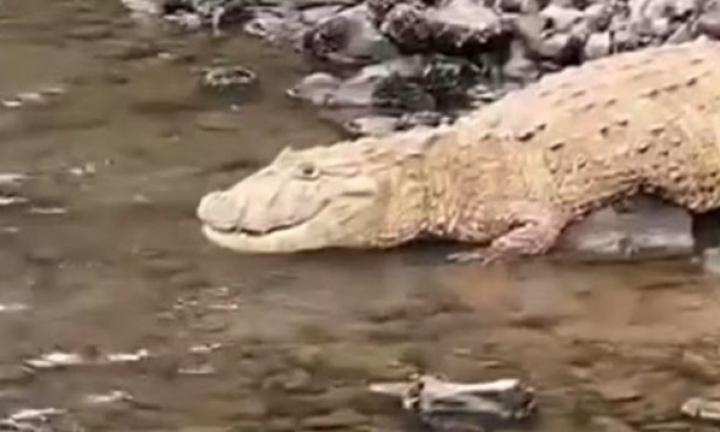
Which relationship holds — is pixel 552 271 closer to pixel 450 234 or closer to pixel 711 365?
pixel 450 234

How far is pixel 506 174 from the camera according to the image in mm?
7145

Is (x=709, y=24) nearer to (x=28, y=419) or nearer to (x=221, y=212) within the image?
(x=221, y=212)

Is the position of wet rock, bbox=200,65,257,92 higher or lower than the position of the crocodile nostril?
higher

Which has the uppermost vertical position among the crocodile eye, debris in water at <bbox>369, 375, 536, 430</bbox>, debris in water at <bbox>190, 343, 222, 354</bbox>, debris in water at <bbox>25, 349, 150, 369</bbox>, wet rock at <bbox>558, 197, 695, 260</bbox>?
the crocodile eye

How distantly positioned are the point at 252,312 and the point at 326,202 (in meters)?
0.83

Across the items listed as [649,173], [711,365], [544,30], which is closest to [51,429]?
[711,365]

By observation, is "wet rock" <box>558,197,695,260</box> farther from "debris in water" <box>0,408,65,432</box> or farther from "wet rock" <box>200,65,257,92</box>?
"wet rock" <box>200,65,257,92</box>

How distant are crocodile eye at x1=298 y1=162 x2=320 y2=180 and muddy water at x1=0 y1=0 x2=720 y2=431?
0.93ft

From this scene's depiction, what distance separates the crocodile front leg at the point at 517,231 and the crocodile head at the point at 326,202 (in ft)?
0.72

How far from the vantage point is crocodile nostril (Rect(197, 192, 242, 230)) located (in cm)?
685

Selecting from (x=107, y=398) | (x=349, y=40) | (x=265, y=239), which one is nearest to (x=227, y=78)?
(x=349, y=40)

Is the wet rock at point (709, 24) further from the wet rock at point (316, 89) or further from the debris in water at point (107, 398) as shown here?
the debris in water at point (107, 398)

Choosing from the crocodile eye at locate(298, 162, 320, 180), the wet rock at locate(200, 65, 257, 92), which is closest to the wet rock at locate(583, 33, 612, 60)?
the wet rock at locate(200, 65, 257, 92)

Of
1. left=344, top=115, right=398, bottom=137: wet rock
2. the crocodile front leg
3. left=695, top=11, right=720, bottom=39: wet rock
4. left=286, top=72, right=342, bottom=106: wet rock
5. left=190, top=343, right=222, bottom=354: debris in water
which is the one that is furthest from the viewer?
left=286, top=72, right=342, bottom=106: wet rock
